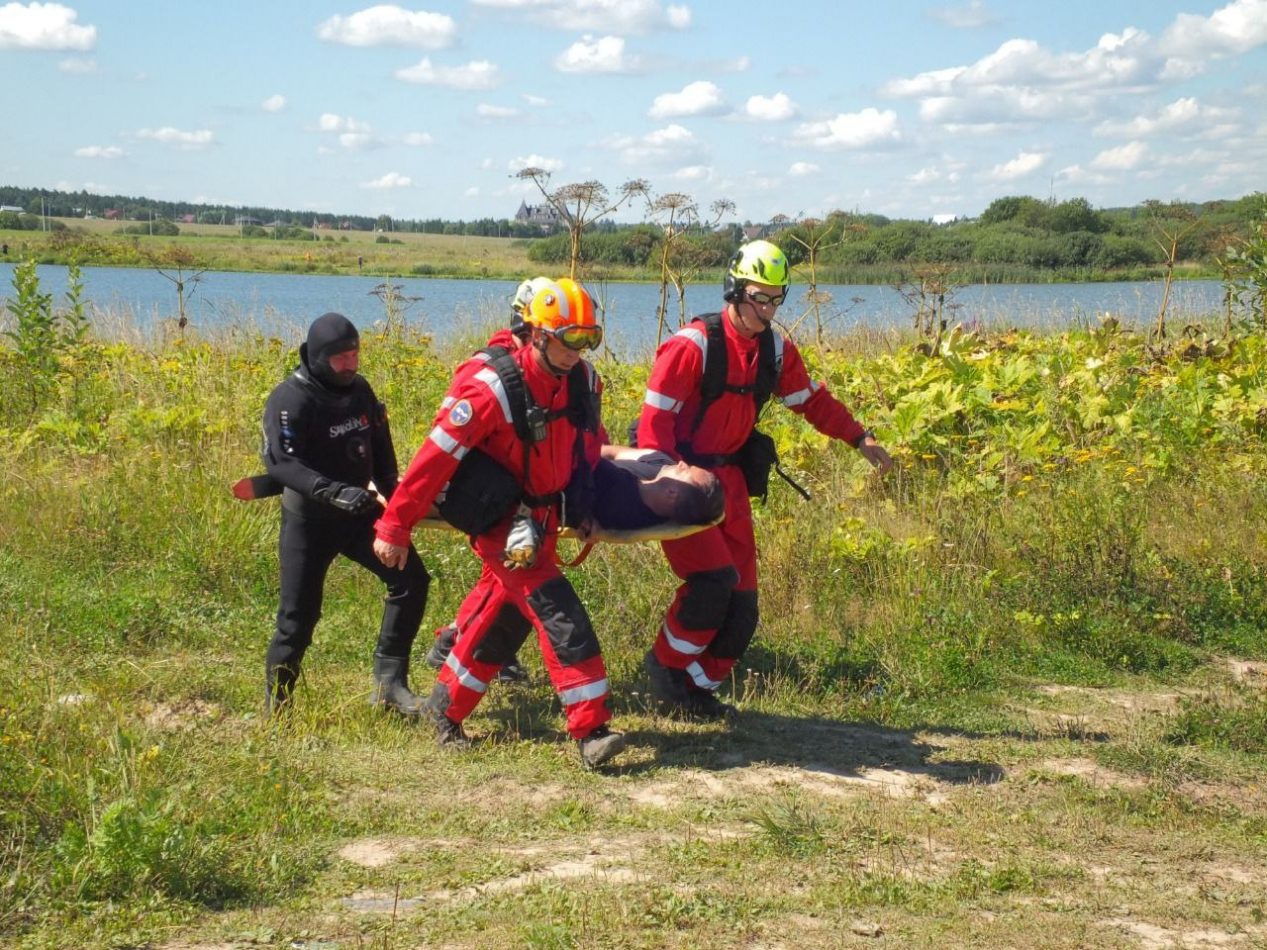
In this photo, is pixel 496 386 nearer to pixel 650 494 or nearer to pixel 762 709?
pixel 650 494

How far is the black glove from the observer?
19.6 feet

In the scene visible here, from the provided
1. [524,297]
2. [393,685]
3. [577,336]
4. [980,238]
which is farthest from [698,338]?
[980,238]

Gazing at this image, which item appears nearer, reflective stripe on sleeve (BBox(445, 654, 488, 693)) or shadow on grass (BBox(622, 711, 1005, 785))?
shadow on grass (BBox(622, 711, 1005, 785))

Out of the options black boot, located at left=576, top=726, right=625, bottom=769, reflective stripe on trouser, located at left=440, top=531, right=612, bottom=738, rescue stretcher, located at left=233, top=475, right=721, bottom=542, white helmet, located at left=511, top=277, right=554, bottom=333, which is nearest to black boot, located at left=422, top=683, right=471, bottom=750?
reflective stripe on trouser, located at left=440, top=531, right=612, bottom=738

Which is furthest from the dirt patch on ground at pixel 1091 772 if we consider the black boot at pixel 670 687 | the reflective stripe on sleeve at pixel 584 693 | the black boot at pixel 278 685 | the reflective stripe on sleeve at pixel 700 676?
the black boot at pixel 278 685

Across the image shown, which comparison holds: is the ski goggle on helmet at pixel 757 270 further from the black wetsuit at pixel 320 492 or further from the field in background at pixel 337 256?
the field in background at pixel 337 256

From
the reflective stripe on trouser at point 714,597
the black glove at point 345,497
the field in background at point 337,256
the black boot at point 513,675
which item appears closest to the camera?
the black glove at point 345,497

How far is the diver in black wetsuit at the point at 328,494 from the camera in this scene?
241 inches

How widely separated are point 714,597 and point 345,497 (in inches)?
70.3

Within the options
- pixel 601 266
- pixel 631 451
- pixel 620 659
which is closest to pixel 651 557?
pixel 620 659

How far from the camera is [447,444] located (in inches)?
220

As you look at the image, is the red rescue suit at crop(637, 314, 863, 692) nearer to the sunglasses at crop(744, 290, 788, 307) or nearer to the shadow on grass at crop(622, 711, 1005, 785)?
the sunglasses at crop(744, 290, 788, 307)

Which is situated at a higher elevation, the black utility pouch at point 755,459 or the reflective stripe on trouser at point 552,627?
the black utility pouch at point 755,459

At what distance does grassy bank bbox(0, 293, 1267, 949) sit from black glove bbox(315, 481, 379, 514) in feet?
3.46
